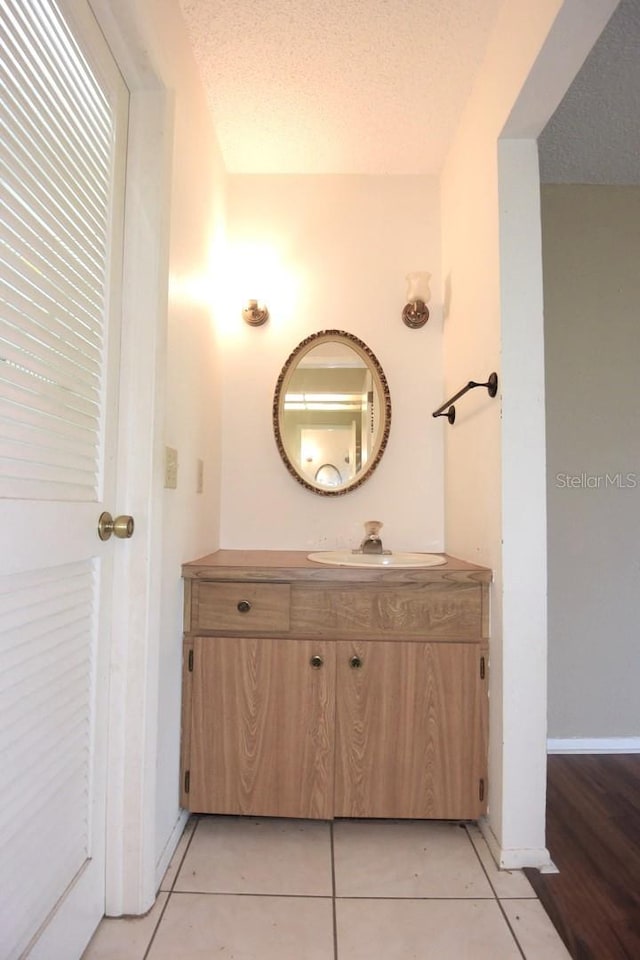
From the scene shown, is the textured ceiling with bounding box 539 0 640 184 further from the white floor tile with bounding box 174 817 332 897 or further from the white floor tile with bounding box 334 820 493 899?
the white floor tile with bounding box 174 817 332 897

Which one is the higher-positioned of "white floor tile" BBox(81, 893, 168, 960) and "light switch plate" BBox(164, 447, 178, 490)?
"light switch plate" BBox(164, 447, 178, 490)

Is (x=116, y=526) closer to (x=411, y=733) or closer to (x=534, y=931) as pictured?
(x=411, y=733)

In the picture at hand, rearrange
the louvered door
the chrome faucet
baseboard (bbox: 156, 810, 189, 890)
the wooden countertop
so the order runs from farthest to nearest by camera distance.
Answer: the chrome faucet, the wooden countertop, baseboard (bbox: 156, 810, 189, 890), the louvered door

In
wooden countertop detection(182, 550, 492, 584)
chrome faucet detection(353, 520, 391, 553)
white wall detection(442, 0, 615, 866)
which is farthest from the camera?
chrome faucet detection(353, 520, 391, 553)

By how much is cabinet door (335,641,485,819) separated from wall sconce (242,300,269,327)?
1.39m

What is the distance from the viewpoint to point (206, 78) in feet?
5.59

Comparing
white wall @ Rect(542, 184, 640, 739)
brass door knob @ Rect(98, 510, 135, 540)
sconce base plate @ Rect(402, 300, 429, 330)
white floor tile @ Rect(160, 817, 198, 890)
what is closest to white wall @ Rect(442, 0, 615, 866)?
sconce base plate @ Rect(402, 300, 429, 330)

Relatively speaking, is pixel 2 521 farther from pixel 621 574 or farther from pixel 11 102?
pixel 621 574

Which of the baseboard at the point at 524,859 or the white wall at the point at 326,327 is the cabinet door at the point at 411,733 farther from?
the white wall at the point at 326,327

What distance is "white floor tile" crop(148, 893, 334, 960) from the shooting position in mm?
1146

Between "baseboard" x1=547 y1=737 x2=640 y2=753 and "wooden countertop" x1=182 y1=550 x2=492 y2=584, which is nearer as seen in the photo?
"wooden countertop" x1=182 y1=550 x2=492 y2=584

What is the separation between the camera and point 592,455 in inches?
86.2

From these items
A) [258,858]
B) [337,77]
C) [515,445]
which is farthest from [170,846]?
[337,77]

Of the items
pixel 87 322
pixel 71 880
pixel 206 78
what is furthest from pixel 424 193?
pixel 71 880
